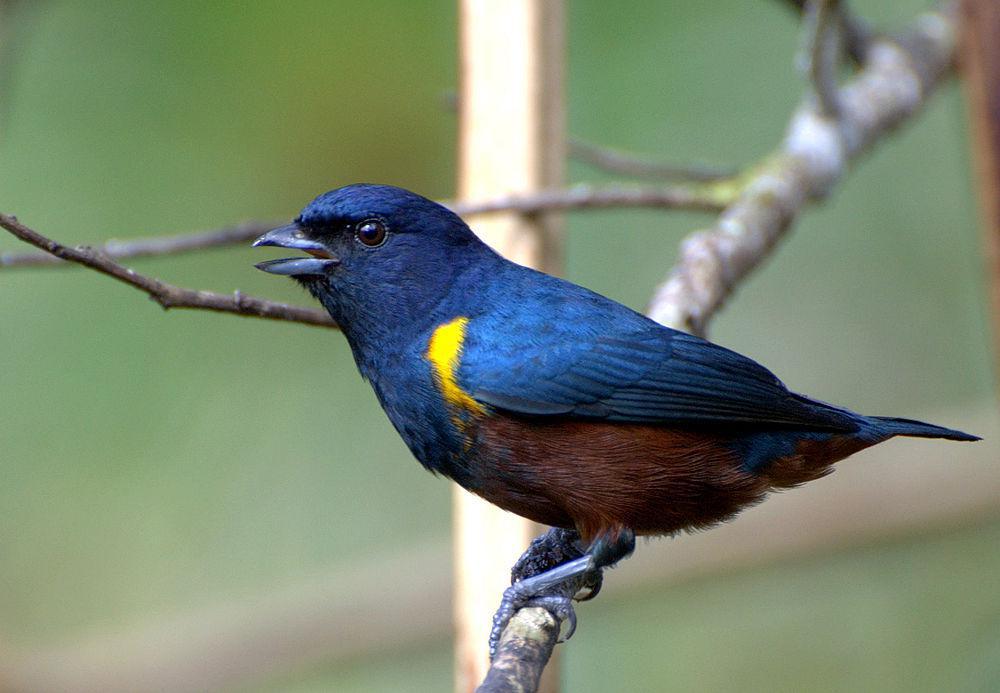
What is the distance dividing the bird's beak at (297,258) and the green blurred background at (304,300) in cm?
407

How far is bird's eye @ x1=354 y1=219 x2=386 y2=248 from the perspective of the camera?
3.26 metres

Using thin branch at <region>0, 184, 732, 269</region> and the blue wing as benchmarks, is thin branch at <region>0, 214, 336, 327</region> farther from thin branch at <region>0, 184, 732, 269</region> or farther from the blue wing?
thin branch at <region>0, 184, 732, 269</region>

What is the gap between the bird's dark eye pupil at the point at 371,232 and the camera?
10.7ft

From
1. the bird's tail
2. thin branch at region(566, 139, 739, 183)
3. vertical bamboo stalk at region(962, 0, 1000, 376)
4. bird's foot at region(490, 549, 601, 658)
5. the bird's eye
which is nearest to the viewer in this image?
bird's foot at region(490, 549, 601, 658)

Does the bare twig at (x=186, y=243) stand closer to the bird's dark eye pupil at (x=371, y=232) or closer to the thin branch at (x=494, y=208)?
the thin branch at (x=494, y=208)

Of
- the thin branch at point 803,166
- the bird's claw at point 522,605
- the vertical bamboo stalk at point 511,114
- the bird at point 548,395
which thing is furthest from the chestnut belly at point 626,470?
the vertical bamboo stalk at point 511,114

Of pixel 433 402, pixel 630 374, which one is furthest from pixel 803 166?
pixel 433 402

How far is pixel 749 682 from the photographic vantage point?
695 cm

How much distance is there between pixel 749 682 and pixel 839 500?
178 cm

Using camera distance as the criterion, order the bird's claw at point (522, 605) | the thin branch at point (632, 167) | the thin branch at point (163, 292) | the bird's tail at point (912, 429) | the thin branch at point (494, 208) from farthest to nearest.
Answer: the thin branch at point (632, 167)
the thin branch at point (494, 208)
the bird's tail at point (912, 429)
the bird's claw at point (522, 605)
the thin branch at point (163, 292)

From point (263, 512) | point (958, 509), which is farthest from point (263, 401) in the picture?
point (958, 509)

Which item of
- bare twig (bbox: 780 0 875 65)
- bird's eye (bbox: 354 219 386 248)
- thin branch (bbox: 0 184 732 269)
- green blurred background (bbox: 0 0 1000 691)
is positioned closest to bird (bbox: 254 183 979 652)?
bird's eye (bbox: 354 219 386 248)

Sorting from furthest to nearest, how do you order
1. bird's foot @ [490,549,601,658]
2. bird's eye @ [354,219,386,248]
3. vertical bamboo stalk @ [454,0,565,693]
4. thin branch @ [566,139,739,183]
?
thin branch @ [566,139,739,183] < vertical bamboo stalk @ [454,0,565,693] < bird's eye @ [354,219,386,248] < bird's foot @ [490,549,601,658]

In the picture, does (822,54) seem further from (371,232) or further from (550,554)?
(550,554)
